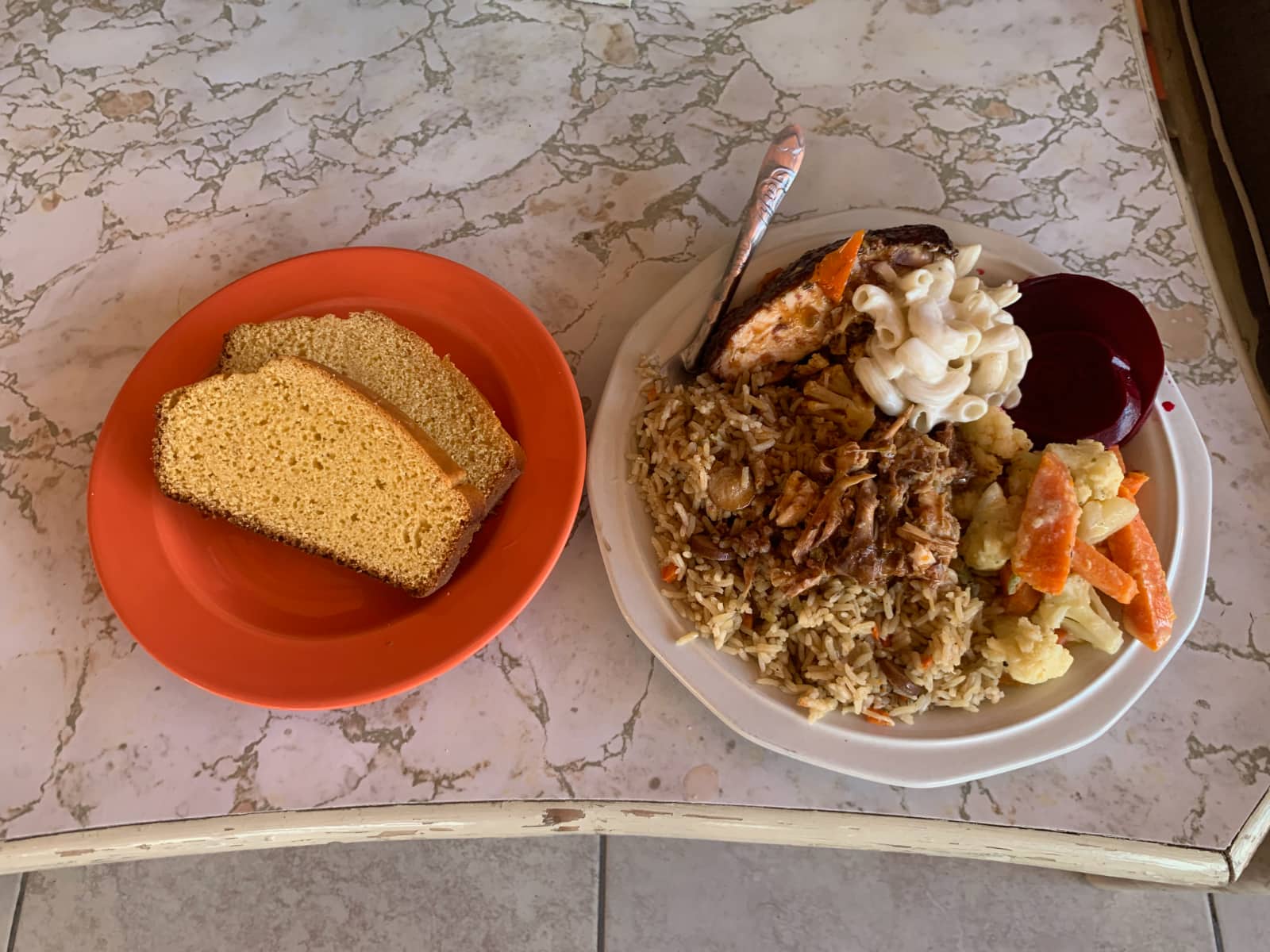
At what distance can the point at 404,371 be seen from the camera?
4.96 ft

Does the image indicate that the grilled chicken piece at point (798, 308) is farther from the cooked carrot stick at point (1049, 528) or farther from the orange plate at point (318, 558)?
the cooked carrot stick at point (1049, 528)

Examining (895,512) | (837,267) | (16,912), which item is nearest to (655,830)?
(895,512)

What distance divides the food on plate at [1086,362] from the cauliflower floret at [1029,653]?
378 mm

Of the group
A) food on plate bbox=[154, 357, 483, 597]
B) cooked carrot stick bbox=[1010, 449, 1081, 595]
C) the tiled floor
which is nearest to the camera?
cooked carrot stick bbox=[1010, 449, 1081, 595]

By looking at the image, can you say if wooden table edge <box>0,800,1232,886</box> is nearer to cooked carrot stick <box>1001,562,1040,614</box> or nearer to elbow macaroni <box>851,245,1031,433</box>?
cooked carrot stick <box>1001,562,1040,614</box>

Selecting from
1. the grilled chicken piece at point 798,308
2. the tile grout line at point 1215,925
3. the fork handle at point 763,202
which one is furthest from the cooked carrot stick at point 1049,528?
the tile grout line at point 1215,925

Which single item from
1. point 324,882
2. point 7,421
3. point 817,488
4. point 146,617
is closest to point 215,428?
point 146,617

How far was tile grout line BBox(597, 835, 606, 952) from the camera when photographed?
2.29 meters

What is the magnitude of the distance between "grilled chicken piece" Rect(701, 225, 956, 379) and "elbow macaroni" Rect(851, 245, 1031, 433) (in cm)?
4

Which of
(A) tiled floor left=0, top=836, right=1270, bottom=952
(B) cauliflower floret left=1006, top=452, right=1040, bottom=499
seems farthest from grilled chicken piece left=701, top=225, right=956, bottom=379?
(A) tiled floor left=0, top=836, right=1270, bottom=952

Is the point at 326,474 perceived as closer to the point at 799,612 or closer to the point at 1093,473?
the point at 799,612

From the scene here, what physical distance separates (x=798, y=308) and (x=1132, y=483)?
69cm

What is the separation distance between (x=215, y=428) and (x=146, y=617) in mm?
339

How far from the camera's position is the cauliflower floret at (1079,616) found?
4.44 feet
